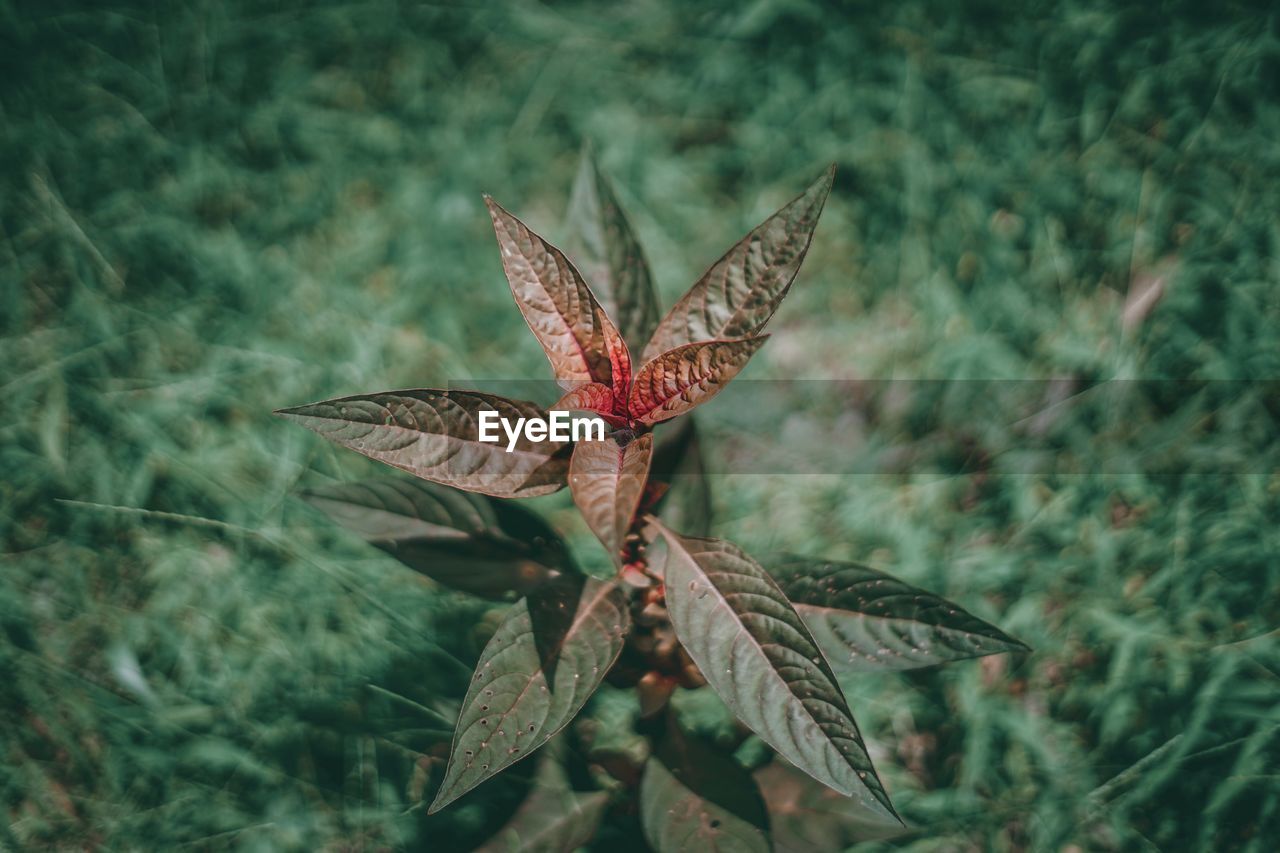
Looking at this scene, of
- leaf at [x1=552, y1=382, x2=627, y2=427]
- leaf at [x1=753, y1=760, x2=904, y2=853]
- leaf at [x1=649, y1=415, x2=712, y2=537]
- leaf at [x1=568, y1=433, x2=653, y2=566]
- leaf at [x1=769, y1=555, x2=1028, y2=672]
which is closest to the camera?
leaf at [x1=568, y1=433, x2=653, y2=566]

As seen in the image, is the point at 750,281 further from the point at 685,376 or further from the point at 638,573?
the point at 638,573

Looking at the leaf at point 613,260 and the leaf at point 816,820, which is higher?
the leaf at point 613,260

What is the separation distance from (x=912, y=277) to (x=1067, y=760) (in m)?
0.89

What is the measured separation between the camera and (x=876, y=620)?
1.32m

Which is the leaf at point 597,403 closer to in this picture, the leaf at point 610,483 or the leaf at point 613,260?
the leaf at point 610,483

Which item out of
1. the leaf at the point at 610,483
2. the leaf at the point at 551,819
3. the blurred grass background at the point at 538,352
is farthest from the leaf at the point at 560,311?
the leaf at the point at 551,819

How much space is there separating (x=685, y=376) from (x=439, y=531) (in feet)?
1.81

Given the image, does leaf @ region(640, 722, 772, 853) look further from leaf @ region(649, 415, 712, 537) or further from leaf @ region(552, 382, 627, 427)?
leaf @ region(552, 382, 627, 427)

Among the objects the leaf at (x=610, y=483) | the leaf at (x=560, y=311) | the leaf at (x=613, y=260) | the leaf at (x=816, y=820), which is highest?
the leaf at (x=613, y=260)

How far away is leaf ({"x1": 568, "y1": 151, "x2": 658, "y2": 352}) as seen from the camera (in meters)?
1.43

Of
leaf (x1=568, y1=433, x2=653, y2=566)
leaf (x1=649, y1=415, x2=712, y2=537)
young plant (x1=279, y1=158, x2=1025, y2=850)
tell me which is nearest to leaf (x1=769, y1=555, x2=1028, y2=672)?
young plant (x1=279, y1=158, x2=1025, y2=850)

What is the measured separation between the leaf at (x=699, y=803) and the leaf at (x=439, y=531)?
1.13ft

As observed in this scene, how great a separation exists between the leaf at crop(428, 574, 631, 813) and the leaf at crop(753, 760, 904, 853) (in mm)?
412

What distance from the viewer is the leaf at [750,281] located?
117 centimetres
